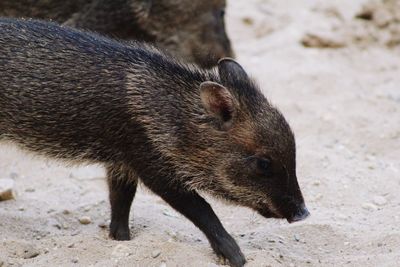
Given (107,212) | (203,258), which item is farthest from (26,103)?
(203,258)

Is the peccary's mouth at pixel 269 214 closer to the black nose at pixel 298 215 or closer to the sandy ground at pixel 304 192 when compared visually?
the black nose at pixel 298 215

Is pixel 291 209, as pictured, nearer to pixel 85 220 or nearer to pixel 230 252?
pixel 230 252

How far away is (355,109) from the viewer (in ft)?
28.7

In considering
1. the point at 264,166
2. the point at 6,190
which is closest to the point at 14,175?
the point at 6,190

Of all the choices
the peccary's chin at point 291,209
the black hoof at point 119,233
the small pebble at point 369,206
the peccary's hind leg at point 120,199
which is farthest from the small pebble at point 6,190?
the small pebble at point 369,206

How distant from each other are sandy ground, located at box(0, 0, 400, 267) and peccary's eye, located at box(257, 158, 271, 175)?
1.82 ft

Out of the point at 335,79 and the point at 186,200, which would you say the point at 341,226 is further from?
the point at 335,79

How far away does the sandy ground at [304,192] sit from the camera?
5371 mm

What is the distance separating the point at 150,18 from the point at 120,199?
2.74 m

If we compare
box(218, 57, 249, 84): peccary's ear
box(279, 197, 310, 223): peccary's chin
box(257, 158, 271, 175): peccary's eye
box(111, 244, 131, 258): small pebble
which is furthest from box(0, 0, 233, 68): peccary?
box(111, 244, 131, 258): small pebble

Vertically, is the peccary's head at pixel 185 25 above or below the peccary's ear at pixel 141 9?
below

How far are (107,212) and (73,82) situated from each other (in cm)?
131

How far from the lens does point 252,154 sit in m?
5.32

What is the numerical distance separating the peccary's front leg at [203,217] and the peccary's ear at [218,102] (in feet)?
1.74
